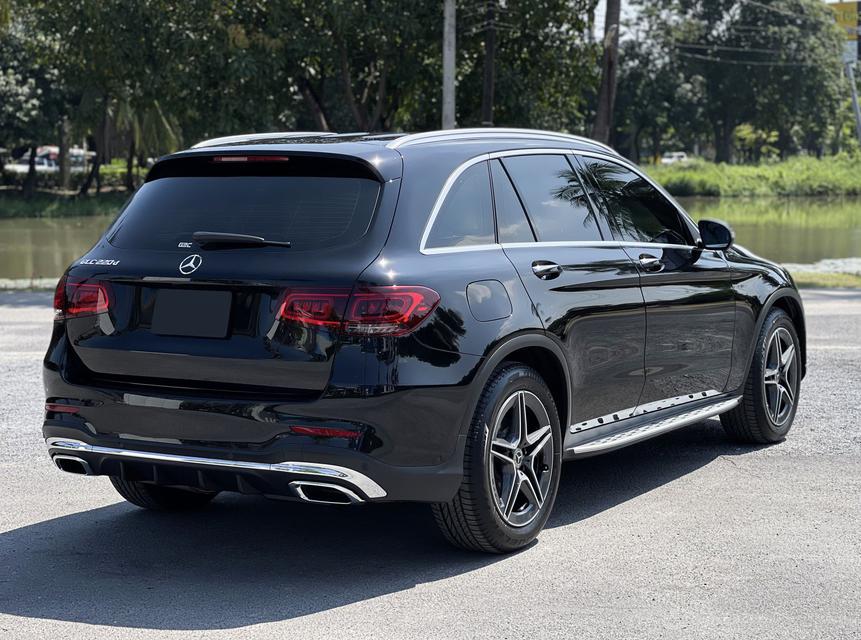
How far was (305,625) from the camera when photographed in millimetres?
4570

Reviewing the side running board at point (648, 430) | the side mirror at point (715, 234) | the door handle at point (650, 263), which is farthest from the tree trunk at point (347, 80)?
the door handle at point (650, 263)

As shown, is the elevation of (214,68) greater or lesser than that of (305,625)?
greater

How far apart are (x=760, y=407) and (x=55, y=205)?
59398 millimetres

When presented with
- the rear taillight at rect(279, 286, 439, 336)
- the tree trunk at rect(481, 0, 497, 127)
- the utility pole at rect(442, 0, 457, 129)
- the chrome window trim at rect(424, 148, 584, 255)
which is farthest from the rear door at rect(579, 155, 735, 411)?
the tree trunk at rect(481, 0, 497, 127)

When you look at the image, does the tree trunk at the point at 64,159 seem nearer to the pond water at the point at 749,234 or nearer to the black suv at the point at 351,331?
the pond water at the point at 749,234

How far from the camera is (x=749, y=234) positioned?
142ft

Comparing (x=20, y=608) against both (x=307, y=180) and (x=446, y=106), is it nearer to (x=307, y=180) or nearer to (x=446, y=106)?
(x=307, y=180)

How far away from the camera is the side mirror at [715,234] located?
709 cm

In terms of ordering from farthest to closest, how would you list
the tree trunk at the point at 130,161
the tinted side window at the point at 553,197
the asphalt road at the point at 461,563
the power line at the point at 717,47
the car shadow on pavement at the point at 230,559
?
the power line at the point at 717,47
the tree trunk at the point at 130,161
the tinted side window at the point at 553,197
the car shadow on pavement at the point at 230,559
the asphalt road at the point at 461,563

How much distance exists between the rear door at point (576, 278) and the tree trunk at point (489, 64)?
21512 mm

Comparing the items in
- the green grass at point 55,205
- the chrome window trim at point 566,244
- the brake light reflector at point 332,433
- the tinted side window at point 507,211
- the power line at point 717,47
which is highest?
the power line at point 717,47

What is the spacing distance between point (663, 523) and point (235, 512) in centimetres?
200

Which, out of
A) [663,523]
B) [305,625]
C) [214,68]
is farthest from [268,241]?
[214,68]

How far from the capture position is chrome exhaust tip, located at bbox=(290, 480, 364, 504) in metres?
4.83
